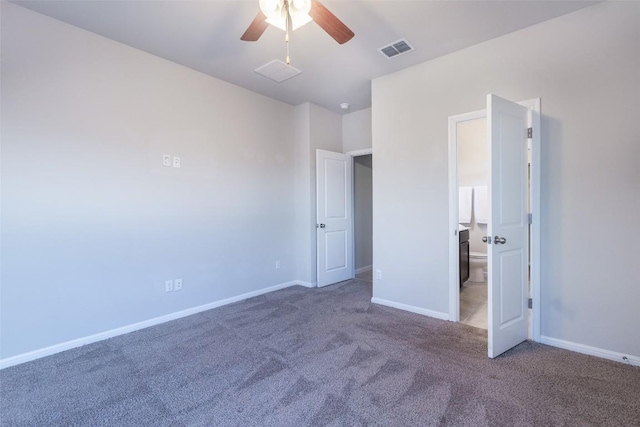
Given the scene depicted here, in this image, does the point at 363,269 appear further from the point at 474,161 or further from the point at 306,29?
the point at 306,29

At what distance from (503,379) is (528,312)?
0.90 meters

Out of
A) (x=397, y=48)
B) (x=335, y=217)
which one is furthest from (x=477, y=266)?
(x=397, y=48)

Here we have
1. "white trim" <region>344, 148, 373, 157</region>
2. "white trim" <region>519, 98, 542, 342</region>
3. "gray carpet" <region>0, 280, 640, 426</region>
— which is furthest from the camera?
"white trim" <region>344, 148, 373, 157</region>

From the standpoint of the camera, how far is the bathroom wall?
15.5 feet

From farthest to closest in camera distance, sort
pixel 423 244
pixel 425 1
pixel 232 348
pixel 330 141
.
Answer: pixel 330 141
pixel 423 244
pixel 232 348
pixel 425 1

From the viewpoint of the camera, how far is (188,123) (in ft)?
10.8

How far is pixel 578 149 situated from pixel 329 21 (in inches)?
86.2

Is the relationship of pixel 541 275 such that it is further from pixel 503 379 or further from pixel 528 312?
pixel 503 379

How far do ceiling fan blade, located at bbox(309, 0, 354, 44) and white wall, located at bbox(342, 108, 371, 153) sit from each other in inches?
104

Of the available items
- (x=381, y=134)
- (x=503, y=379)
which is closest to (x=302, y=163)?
(x=381, y=134)

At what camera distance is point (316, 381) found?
2012 millimetres

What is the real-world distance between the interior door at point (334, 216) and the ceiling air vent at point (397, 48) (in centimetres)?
165

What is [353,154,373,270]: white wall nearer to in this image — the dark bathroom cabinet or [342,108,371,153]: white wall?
[342,108,371,153]: white wall

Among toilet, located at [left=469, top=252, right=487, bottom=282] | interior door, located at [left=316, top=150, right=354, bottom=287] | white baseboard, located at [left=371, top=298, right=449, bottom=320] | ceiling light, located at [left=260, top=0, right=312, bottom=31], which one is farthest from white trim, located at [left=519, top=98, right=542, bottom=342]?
interior door, located at [left=316, top=150, right=354, bottom=287]
